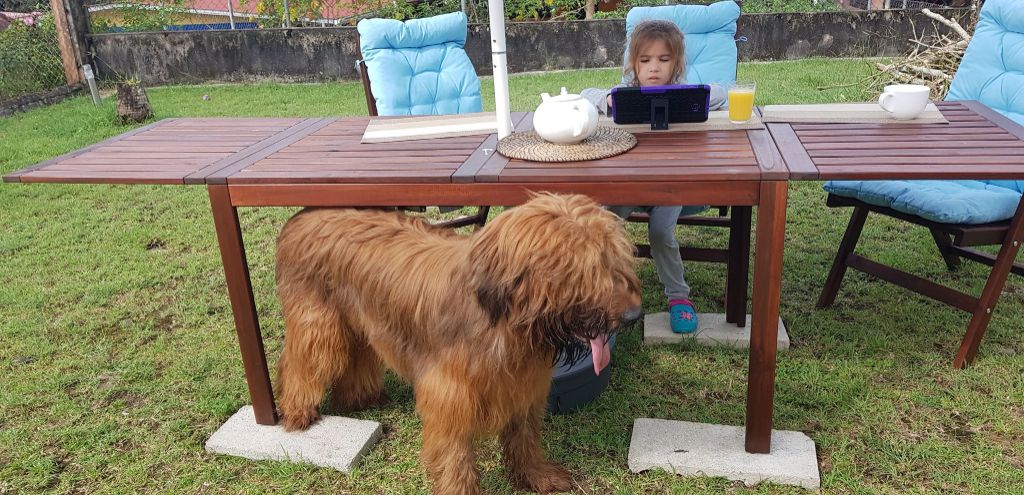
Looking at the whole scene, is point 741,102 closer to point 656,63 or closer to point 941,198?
point 656,63

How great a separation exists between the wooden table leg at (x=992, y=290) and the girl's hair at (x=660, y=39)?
4.86 ft

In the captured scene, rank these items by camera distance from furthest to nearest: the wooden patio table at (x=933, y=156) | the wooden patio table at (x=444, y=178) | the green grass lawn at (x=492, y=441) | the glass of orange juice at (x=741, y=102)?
1. the glass of orange juice at (x=741, y=102)
2. the green grass lawn at (x=492, y=441)
3. the wooden patio table at (x=444, y=178)
4. the wooden patio table at (x=933, y=156)

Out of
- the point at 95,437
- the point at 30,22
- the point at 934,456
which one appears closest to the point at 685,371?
the point at 934,456

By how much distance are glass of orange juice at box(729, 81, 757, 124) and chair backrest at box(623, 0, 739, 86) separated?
1472mm

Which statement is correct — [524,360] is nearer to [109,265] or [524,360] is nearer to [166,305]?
[166,305]

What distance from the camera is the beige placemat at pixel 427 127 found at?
9.49 ft

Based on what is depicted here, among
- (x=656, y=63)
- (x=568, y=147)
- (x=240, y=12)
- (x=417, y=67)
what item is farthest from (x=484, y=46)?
(x=568, y=147)

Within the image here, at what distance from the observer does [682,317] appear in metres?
3.33

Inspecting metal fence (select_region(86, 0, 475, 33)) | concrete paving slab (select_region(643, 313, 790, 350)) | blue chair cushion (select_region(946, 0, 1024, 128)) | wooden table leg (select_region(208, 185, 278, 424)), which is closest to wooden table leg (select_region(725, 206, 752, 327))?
concrete paving slab (select_region(643, 313, 790, 350))

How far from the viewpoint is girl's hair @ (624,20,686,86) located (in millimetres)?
3344

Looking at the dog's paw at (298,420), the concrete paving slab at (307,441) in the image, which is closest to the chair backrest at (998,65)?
the concrete paving slab at (307,441)

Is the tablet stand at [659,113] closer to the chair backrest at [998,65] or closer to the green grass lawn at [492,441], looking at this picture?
the green grass lawn at [492,441]

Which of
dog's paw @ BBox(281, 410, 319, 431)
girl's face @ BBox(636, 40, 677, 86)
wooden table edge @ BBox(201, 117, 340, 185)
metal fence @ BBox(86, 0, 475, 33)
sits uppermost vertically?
metal fence @ BBox(86, 0, 475, 33)

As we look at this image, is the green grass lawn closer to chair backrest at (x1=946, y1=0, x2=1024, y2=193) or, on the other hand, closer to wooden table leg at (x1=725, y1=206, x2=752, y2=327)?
wooden table leg at (x1=725, y1=206, x2=752, y2=327)
